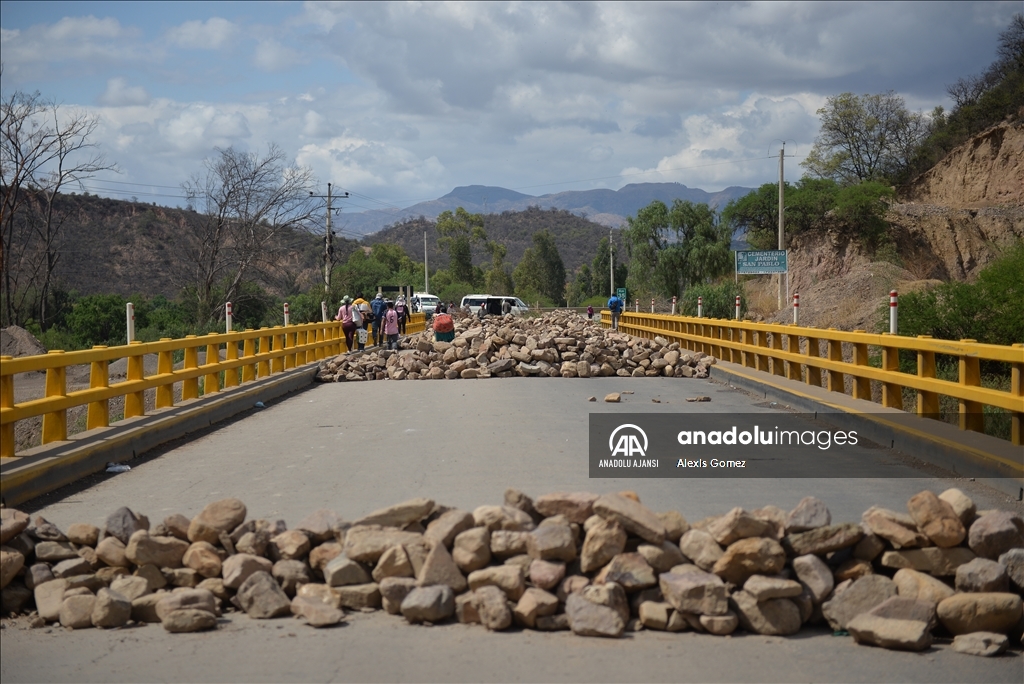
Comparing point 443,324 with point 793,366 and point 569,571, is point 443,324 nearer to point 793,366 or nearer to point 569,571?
point 793,366

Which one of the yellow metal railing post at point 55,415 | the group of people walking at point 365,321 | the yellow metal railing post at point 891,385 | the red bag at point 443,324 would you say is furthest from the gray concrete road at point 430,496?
the group of people walking at point 365,321

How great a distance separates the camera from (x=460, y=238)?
414 feet

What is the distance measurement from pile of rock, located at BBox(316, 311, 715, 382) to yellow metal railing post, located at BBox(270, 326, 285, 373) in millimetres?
1324

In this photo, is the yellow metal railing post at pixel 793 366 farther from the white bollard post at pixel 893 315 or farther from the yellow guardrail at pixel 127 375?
the yellow guardrail at pixel 127 375

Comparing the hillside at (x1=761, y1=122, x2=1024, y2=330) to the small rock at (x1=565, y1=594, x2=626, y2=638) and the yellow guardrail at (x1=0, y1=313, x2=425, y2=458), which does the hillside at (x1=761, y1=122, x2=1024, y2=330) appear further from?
the small rock at (x1=565, y1=594, x2=626, y2=638)

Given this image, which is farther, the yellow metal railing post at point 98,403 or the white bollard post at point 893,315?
the white bollard post at point 893,315

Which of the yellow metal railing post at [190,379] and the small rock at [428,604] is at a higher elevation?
the yellow metal railing post at [190,379]

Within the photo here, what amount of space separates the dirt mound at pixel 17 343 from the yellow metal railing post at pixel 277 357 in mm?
16620

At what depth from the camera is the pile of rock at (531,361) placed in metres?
22.9

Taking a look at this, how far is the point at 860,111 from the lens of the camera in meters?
90.6

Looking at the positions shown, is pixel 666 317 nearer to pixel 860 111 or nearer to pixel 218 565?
pixel 218 565

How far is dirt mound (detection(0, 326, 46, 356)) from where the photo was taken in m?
35.2

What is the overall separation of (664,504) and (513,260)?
17572 cm

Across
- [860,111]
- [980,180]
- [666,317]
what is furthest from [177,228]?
[666,317]
